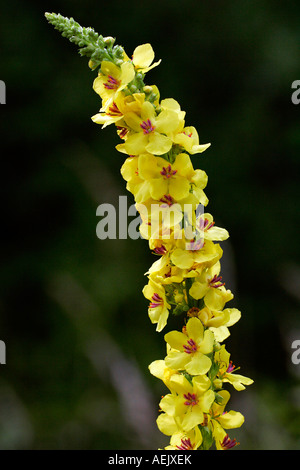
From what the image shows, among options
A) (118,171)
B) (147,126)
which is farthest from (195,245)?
(118,171)

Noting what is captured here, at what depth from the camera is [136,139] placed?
1136 mm

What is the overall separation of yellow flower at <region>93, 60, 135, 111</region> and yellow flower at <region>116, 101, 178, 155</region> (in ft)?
0.19

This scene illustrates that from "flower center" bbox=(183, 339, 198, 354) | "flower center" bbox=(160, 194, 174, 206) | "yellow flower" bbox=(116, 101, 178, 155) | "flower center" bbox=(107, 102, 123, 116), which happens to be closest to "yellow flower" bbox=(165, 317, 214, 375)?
"flower center" bbox=(183, 339, 198, 354)

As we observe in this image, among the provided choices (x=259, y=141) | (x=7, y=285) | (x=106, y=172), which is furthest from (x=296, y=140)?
(x=7, y=285)

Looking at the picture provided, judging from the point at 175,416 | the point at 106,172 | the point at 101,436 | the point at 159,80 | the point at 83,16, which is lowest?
the point at 101,436

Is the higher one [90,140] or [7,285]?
[90,140]

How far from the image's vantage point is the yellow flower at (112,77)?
3.74 feet

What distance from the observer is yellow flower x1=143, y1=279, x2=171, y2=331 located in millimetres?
1168

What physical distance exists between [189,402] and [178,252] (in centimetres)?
29

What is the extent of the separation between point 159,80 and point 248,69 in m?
0.74

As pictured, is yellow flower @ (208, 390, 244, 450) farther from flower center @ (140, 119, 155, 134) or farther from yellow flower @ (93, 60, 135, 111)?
yellow flower @ (93, 60, 135, 111)

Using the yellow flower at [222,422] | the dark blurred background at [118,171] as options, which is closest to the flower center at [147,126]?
the yellow flower at [222,422]

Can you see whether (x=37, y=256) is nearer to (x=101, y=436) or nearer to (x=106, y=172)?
(x=106, y=172)

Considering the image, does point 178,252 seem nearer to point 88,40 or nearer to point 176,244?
point 176,244
